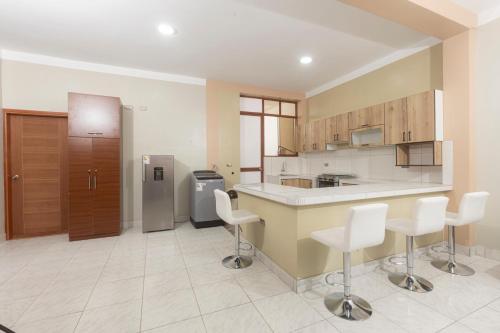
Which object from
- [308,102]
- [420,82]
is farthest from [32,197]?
[420,82]

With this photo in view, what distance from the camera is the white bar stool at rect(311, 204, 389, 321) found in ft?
5.60

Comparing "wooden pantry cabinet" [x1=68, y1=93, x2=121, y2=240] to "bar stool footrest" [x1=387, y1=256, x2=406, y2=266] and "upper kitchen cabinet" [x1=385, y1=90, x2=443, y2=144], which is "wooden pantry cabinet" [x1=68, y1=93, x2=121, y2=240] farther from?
"upper kitchen cabinet" [x1=385, y1=90, x2=443, y2=144]

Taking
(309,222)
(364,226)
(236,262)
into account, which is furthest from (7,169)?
(364,226)

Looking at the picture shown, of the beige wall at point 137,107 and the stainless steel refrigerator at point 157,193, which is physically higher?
the beige wall at point 137,107

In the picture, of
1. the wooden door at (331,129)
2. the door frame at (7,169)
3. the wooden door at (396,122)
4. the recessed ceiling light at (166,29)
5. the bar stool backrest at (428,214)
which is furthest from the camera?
the wooden door at (331,129)

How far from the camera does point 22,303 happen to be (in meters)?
2.03

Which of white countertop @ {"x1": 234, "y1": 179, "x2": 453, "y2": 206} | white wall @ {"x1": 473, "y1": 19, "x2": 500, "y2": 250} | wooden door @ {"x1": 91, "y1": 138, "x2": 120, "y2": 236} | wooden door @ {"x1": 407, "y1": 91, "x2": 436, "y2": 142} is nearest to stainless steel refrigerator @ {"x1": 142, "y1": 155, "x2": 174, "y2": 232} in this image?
wooden door @ {"x1": 91, "y1": 138, "x2": 120, "y2": 236}

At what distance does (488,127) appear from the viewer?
2.80m

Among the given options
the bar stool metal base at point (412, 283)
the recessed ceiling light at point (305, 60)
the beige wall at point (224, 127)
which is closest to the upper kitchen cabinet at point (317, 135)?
the recessed ceiling light at point (305, 60)

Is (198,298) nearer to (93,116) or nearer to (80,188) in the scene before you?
(80,188)

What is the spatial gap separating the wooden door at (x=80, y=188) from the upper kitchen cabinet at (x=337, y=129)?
4424 millimetres

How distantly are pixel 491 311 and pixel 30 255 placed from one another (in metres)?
5.12

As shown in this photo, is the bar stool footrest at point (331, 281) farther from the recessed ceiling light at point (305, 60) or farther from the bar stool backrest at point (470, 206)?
the recessed ceiling light at point (305, 60)

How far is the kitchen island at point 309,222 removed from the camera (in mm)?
2150
